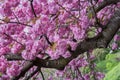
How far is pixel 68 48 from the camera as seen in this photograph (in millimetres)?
4742

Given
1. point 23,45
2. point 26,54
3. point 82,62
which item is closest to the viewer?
point 26,54

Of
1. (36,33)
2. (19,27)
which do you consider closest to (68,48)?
(36,33)

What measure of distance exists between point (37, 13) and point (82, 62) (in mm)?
2708

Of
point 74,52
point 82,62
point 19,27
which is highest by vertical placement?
point 19,27

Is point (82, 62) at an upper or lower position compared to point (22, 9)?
lower

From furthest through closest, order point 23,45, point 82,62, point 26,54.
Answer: point 82,62, point 23,45, point 26,54

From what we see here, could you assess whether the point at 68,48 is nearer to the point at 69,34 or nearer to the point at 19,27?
the point at 69,34

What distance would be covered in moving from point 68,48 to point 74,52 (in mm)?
100

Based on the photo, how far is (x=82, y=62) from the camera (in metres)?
7.45

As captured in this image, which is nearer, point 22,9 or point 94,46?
point 94,46

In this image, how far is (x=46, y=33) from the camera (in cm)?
468

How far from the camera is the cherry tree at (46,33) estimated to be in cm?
458

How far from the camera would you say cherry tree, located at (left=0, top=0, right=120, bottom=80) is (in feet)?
15.0

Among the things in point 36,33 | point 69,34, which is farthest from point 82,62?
point 36,33
